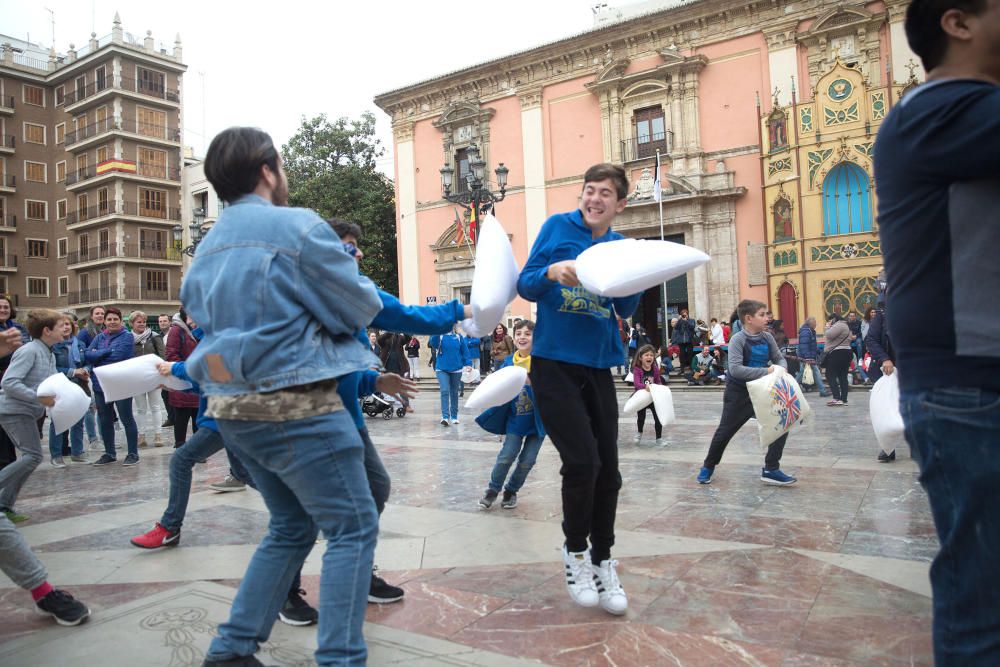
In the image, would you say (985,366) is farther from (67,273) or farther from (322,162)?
(67,273)

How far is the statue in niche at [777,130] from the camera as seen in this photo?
19094 millimetres

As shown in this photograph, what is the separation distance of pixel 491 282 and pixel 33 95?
185 feet

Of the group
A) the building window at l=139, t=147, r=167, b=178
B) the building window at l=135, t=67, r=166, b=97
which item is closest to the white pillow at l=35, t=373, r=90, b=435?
the building window at l=139, t=147, r=167, b=178

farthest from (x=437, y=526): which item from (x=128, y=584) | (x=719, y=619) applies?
(x=719, y=619)

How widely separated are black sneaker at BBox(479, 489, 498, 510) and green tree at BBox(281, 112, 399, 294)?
27054 mm

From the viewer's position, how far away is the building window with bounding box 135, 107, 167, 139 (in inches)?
1752

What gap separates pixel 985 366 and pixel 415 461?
6.59m

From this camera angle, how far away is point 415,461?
7.58 m

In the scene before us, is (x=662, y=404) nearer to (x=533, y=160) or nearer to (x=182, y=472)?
(x=182, y=472)

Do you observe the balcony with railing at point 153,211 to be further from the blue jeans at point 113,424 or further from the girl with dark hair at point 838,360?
the girl with dark hair at point 838,360

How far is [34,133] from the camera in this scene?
1843 inches

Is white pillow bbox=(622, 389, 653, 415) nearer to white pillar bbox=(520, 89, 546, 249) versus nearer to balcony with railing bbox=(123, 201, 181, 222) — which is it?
white pillar bbox=(520, 89, 546, 249)

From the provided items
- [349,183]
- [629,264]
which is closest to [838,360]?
[629,264]

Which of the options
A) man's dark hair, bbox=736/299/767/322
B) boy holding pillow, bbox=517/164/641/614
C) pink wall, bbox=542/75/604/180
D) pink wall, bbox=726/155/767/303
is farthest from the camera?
pink wall, bbox=542/75/604/180
